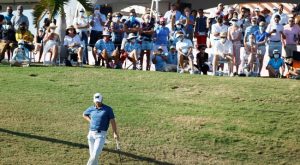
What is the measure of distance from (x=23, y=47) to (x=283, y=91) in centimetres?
907

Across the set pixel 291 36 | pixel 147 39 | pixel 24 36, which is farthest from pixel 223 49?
pixel 24 36

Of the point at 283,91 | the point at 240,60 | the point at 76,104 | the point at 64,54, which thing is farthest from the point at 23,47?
the point at 283,91

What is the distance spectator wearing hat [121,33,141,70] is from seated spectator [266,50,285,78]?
14.8 ft

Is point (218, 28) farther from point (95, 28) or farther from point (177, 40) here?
point (95, 28)

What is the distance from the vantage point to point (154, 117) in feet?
75.6

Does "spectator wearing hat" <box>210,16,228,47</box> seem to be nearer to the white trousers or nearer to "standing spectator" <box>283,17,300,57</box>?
"standing spectator" <box>283,17,300,57</box>

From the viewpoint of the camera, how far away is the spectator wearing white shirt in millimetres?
26938

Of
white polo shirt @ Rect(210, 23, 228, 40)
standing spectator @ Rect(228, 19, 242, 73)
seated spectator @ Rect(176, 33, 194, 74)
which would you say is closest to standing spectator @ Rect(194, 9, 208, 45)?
seated spectator @ Rect(176, 33, 194, 74)

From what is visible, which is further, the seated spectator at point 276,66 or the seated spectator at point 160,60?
the seated spectator at point 160,60

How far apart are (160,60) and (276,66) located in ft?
13.2

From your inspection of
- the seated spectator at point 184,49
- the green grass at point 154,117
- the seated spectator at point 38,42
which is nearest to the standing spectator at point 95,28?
the seated spectator at point 38,42

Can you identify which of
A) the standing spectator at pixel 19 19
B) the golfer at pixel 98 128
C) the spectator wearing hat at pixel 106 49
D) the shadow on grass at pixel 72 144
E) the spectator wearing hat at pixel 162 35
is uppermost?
the standing spectator at pixel 19 19

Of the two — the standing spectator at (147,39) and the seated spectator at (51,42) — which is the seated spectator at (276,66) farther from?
the seated spectator at (51,42)

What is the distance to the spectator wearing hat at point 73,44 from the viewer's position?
2886 centimetres
